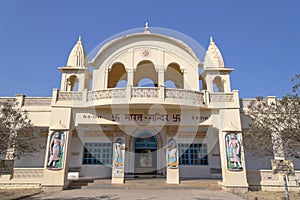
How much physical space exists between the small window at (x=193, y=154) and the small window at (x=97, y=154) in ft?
15.2

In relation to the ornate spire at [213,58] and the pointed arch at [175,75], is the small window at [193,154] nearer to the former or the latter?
the pointed arch at [175,75]

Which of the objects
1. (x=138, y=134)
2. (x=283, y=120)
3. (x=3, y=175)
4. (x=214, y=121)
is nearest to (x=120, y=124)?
(x=138, y=134)

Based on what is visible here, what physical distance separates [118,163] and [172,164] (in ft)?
9.37

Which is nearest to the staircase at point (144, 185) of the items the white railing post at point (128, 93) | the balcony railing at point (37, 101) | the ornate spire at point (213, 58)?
the white railing post at point (128, 93)

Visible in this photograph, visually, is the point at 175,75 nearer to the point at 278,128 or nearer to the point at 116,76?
the point at 116,76

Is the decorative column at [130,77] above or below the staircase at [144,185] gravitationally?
above

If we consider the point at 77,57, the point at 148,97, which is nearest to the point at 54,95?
the point at 77,57

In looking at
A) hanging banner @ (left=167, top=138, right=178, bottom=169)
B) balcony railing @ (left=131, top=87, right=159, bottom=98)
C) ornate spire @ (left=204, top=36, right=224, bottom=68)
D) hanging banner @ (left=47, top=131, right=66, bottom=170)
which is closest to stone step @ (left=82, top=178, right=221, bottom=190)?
hanging banner @ (left=167, top=138, right=178, bottom=169)

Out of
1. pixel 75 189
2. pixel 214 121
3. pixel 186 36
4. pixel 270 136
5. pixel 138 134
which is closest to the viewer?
pixel 270 136

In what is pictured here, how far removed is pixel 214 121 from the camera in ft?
37.1

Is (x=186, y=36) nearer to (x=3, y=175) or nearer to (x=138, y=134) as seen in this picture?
(x=138, y=134)

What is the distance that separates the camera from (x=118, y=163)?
36.4ft

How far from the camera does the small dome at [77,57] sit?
13.2 m

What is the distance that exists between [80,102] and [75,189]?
4424 millimetres
